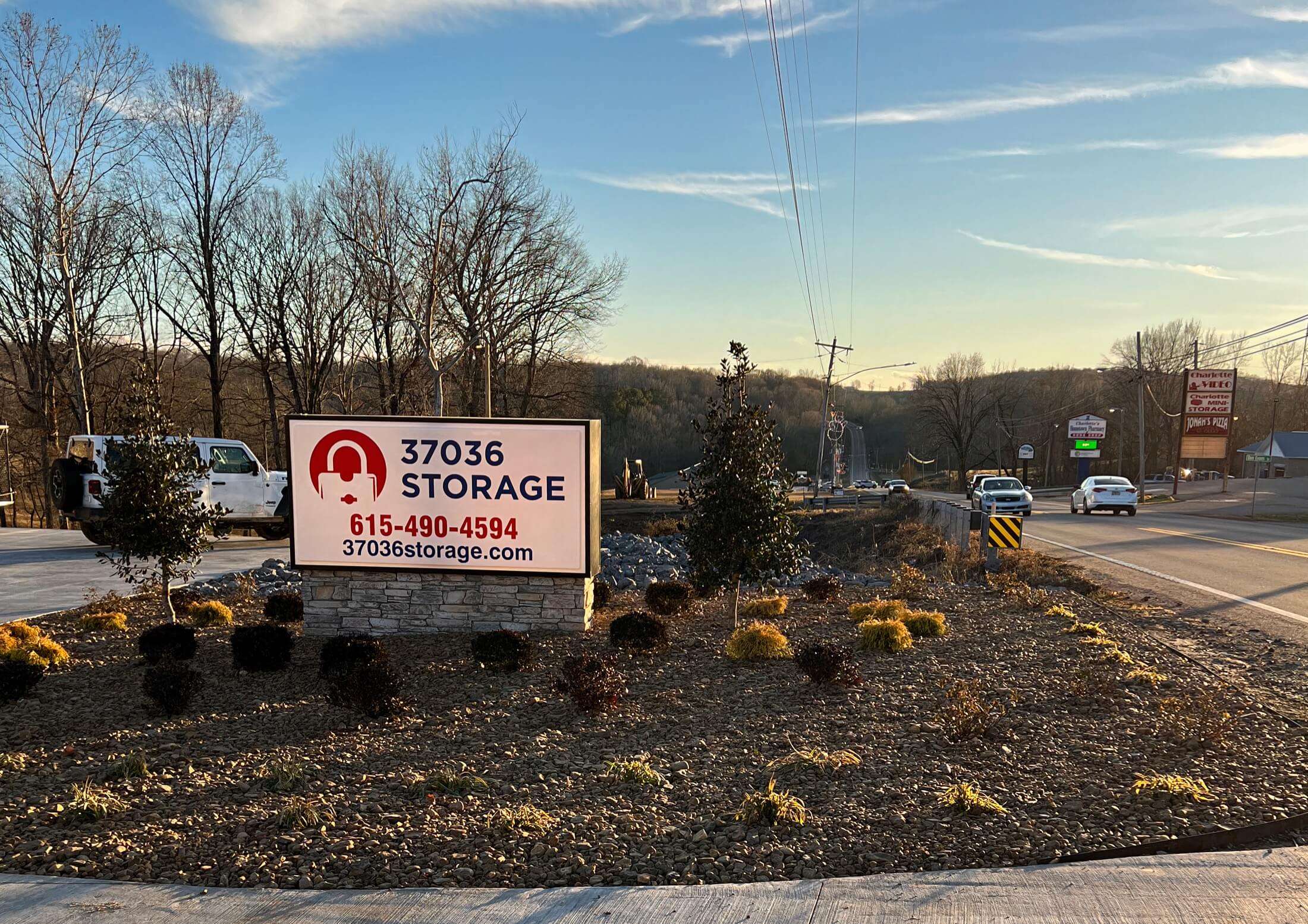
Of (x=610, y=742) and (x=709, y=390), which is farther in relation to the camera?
(x=709, y=390)

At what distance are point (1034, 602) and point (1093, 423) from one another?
61.5 meters

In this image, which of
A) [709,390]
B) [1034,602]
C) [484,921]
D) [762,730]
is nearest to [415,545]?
[762,730]

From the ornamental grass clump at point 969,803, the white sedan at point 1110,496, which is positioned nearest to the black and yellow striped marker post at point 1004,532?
the ornamental grass clump at point 969,803

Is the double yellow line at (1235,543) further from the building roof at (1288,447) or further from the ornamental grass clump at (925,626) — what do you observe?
the building roof at (1288,447)

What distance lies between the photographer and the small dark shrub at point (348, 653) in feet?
26.7

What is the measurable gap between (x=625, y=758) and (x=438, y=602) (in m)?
4.40

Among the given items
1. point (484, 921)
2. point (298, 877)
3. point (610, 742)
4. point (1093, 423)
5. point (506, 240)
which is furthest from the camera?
point (1093, 423)

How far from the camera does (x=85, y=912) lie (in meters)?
4.07

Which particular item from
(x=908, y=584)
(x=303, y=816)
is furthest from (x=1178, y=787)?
(x=908, y=584)

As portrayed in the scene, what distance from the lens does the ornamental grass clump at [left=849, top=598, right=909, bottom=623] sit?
1029cm

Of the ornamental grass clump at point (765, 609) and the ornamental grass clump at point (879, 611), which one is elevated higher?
the ornamental grass clump at point (879, 611)

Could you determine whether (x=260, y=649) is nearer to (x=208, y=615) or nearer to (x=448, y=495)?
(x=448, y=495)

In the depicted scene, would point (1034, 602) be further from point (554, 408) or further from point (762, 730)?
point (554, 408)

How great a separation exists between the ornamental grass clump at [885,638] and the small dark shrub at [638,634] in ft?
7.01
